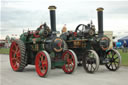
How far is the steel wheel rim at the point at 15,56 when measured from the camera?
6.98 m

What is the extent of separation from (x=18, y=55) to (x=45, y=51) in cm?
170

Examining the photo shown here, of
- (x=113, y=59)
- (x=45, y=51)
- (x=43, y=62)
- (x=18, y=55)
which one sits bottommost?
(x=113, y=59)

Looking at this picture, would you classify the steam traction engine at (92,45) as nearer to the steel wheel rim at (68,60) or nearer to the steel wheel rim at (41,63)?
the steel wheel rim at (68,60)

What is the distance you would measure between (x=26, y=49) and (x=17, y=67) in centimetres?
79

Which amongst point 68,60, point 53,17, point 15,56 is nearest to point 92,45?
point 68,60

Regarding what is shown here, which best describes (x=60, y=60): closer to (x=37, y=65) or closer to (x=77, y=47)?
(x=37, y=65)

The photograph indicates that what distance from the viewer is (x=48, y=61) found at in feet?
17.7

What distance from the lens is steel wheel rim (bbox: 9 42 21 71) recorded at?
22.9 ft

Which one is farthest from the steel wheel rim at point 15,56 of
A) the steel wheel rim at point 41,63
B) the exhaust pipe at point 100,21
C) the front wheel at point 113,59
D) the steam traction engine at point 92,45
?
the front wheel at point 113,59

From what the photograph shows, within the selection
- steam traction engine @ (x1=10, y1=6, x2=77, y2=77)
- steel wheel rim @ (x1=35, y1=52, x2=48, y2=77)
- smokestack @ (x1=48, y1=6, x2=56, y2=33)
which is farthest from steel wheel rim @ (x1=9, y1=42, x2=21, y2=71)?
smokestack @ (x1=48, y1=6, x2=56, y2=33)

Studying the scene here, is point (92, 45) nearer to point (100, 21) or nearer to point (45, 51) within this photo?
point (100, 21)

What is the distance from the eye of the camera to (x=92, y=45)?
730cm

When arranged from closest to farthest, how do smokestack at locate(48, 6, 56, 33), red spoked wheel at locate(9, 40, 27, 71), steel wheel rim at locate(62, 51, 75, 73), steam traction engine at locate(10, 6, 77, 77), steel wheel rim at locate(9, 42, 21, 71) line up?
steam traction engine at locate(10, 6, 77, 77) → smokestack at locate(48, 6, 56, 33) → steel wheel rim at locate(62, 51, 75, 73) → red spoked wheel at locate(9, 40, 27, 71) → steel wheel rim at locate(9, 42, 21, 71)

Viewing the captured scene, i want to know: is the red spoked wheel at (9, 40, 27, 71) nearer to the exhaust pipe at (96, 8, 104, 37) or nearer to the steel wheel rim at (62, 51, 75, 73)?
the steel wheel rim at (62, 51, 75, 73)
